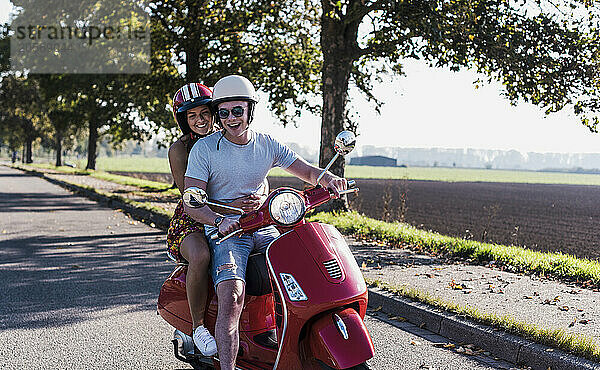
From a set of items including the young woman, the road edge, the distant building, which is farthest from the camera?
the distant building

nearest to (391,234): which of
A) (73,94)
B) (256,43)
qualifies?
(256,43)

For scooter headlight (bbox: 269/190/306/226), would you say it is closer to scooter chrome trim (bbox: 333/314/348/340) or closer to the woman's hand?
the woman's hand

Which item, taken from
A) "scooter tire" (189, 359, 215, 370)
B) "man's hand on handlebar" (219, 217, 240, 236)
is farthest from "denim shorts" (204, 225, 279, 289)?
"scooter tire" (189, 359, 215, 370)

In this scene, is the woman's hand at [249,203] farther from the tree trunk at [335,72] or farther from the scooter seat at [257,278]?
the tree trunk at [335,72]

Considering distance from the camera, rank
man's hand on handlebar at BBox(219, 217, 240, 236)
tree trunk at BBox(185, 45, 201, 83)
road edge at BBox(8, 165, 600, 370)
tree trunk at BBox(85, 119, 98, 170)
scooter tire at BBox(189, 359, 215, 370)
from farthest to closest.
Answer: tree trunk at BBox(85, 119, 98, 170) < tree trunk at BBox(185, 45, 201, 83) < road edge at BBox(8, 165, 600, 370) < scooter tire at BBox(189, 359, 215, 370) < man's hand on handlebar at BBox(219, 217, 240, 236)

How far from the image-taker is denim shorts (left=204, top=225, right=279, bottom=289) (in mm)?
3631

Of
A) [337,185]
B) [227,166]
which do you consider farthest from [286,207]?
[227,166]

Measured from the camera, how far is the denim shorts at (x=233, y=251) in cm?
363

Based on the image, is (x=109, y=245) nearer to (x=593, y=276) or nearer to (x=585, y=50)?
(x=593, y=276)

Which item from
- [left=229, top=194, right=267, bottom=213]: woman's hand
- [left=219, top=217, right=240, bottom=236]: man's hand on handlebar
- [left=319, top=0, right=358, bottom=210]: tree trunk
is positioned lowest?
[left=219, top=217, right=240, bottom=236]: man's hand on handlebar

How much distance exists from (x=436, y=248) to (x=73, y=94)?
24.2 m

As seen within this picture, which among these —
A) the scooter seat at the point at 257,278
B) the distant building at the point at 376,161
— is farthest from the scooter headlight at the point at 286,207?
the distant building at the point at 376,161

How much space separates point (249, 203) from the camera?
3.71 metres

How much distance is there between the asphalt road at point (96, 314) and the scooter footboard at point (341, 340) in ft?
5.19
